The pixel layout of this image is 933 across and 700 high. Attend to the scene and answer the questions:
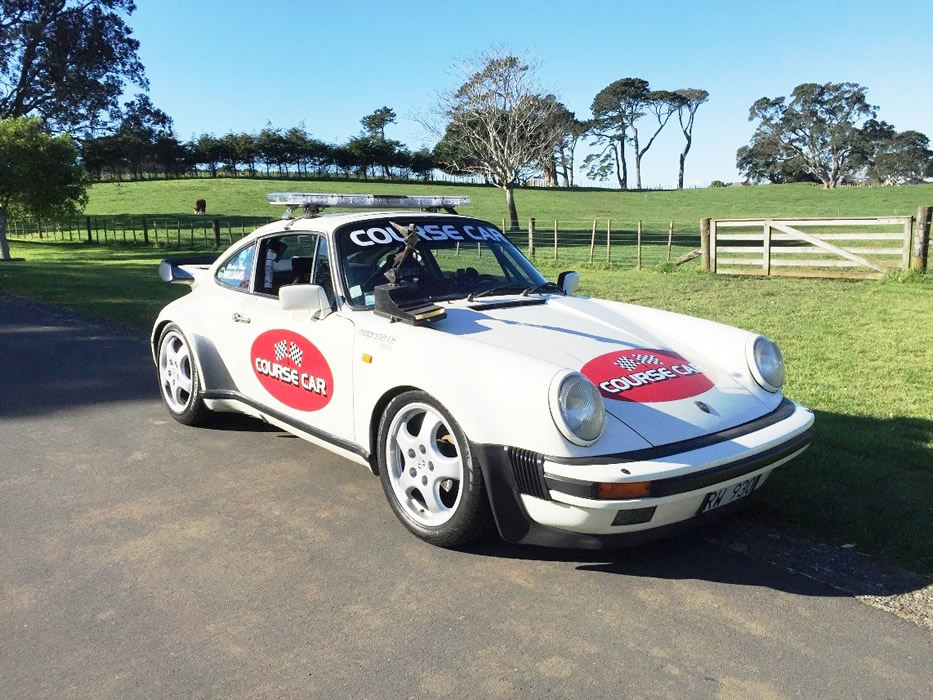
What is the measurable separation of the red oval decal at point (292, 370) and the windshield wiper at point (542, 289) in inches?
50.7

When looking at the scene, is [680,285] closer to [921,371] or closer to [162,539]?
[921,371]

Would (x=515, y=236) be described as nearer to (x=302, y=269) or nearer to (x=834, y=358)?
(x=834, y=358)

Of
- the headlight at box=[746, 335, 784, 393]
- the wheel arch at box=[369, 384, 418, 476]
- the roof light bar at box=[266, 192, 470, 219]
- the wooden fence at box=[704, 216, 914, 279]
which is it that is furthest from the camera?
the wooden fence at box=[704, 216, 914, 279]

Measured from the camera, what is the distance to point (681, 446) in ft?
10.4

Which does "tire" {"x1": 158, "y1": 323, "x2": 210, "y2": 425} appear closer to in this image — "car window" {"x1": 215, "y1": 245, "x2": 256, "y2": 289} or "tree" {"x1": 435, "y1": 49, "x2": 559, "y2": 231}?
"car window" {"x1": 215, "y1": 245, "x2": 256, "y2": 289}

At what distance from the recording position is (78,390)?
6535mm

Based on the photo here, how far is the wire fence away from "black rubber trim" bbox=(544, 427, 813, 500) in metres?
19.1

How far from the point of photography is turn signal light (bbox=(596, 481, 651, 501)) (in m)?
2.95

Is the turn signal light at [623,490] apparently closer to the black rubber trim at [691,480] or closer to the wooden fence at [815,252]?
the black rubber trim at [691,480]

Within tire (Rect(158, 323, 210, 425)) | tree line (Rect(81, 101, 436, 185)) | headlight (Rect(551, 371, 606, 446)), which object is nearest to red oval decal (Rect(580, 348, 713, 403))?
headlight (Rect(551, 371, 606, 446))

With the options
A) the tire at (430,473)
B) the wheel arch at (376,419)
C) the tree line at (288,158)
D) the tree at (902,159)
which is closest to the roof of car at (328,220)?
the wheel arch at (376,419)

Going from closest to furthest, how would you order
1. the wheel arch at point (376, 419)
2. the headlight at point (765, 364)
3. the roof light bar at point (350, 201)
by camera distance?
1. the wheel arch at point (376, 419)
2. the headlight at point (765, 364)
3. the roof light bar at point (350, 201)

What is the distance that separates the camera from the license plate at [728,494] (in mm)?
3236

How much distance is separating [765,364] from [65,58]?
49.9 metres
